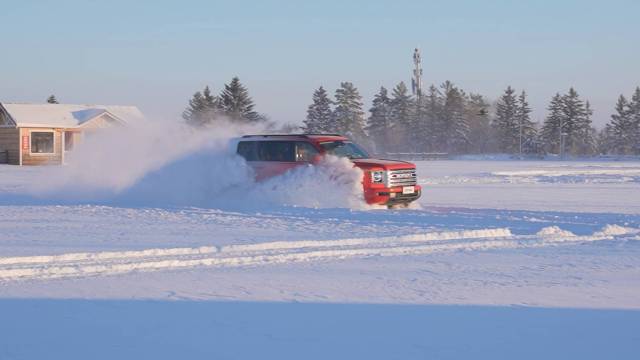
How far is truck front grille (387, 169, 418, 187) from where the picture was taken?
58.5 feet

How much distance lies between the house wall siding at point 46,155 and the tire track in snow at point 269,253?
3603 centimetres

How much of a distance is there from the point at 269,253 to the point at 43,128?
3708 cm

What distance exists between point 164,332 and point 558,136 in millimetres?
90170

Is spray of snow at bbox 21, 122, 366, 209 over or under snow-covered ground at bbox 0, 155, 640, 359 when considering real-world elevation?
over

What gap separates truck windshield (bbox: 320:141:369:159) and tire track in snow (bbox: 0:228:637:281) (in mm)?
6039

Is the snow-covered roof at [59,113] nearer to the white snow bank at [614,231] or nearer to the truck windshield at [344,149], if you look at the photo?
the truck windshield at [344,149]

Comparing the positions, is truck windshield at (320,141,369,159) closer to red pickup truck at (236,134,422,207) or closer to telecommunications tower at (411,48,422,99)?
red pickup truck at (236,134,422,207)

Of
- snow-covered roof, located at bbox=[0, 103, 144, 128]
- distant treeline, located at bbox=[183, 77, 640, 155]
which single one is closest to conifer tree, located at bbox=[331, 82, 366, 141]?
distant treeline, located at bbox=[183, 77, 640, 155]

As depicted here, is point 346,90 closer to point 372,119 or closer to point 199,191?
point 372,119

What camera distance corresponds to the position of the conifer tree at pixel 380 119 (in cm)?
9612

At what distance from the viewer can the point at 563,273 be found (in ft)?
31.3

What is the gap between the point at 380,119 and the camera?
9688cm

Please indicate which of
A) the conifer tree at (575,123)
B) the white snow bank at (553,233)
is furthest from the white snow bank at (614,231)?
the conifer tree at (575,123)

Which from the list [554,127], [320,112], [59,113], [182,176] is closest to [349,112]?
[320,112]
